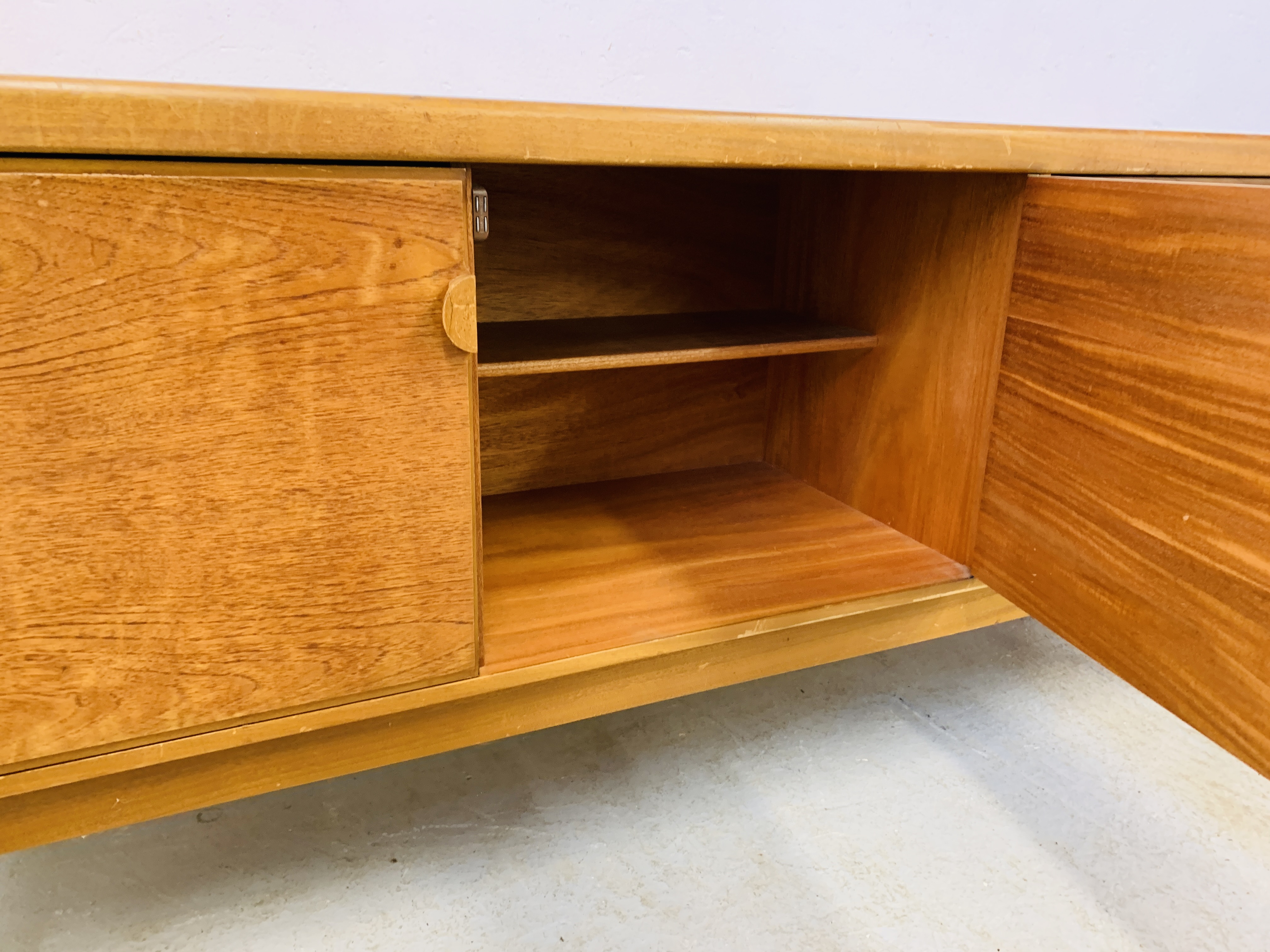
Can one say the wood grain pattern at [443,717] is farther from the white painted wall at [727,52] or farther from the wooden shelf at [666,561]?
the white painted wall at [727,52]

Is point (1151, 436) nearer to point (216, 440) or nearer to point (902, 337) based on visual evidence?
point (902, 337)

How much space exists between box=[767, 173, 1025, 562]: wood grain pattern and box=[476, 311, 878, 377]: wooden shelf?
0.04m

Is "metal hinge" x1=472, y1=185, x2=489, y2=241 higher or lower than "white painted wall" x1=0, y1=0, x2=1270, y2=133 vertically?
lower

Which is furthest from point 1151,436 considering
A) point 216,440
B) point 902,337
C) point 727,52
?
point 727,52

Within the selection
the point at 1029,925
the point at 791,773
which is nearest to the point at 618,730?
the point at 791,773

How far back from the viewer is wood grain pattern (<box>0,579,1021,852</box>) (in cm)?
54

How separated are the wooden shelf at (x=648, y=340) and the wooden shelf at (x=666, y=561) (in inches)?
6.3

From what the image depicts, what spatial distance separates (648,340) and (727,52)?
483 millimetres

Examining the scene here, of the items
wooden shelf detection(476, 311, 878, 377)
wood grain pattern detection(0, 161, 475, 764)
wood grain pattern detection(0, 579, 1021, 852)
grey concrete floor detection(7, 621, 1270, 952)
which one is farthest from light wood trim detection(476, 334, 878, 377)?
grey concrete floor detection(7, 621, 1270, 952)

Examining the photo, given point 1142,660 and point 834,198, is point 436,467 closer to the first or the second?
point 1142,660

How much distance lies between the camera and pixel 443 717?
63cm

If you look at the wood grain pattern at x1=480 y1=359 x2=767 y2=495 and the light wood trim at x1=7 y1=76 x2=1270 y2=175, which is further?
the wood grain pattern at x1=480 y1=359 x2=767 y2=495

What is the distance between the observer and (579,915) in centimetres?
69

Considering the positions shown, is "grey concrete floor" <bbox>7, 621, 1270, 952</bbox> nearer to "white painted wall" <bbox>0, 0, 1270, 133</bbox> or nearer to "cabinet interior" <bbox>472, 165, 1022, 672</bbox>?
"cabinet interior" <bbox>472, 165, 1022, 672</bbox>
